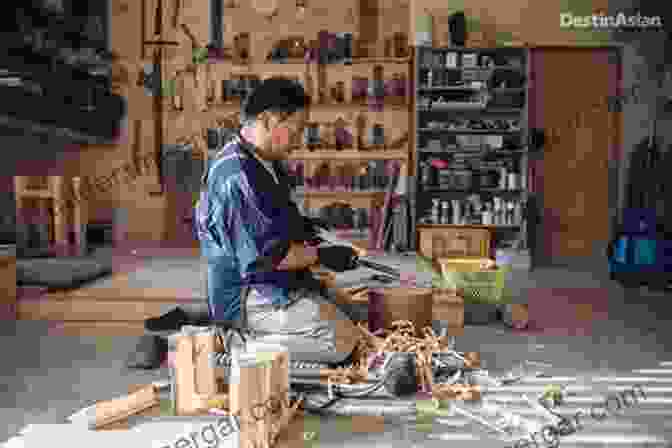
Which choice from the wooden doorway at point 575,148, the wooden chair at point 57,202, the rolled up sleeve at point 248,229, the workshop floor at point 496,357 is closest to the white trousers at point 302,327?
the rolled up sleeve at point 248,229

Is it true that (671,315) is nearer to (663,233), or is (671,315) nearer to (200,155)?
(663,233)

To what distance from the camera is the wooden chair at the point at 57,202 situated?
6.66 m

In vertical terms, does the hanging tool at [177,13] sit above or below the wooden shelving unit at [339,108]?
above

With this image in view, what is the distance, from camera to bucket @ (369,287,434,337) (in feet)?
12.1

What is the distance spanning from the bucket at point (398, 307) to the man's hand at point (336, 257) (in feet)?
1.10

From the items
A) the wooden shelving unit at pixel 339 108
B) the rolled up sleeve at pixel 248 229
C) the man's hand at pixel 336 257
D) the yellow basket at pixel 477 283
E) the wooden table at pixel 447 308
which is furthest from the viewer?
the wooden shelving unit at pixel 339 108

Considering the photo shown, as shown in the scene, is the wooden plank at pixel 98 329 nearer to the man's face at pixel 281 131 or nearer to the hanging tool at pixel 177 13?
the man's face at pixel 281 131

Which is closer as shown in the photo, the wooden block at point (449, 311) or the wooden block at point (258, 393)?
the wooden block at point (258, 393)

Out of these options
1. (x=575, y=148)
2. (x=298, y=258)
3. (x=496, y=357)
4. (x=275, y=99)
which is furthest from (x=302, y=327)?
(x=575, y=148)

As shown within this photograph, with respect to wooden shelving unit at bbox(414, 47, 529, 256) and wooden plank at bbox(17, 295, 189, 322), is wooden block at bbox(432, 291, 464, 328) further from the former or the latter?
wooden shelving unit at bbox(414, 47, 529, 256)

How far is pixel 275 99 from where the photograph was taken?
304 cm

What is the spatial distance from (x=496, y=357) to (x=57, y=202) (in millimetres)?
4615

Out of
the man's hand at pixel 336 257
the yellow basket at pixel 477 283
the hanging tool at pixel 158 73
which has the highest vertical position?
the hanging tool at pixel 158 73

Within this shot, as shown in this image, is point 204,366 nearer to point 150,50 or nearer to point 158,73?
point 158,73
